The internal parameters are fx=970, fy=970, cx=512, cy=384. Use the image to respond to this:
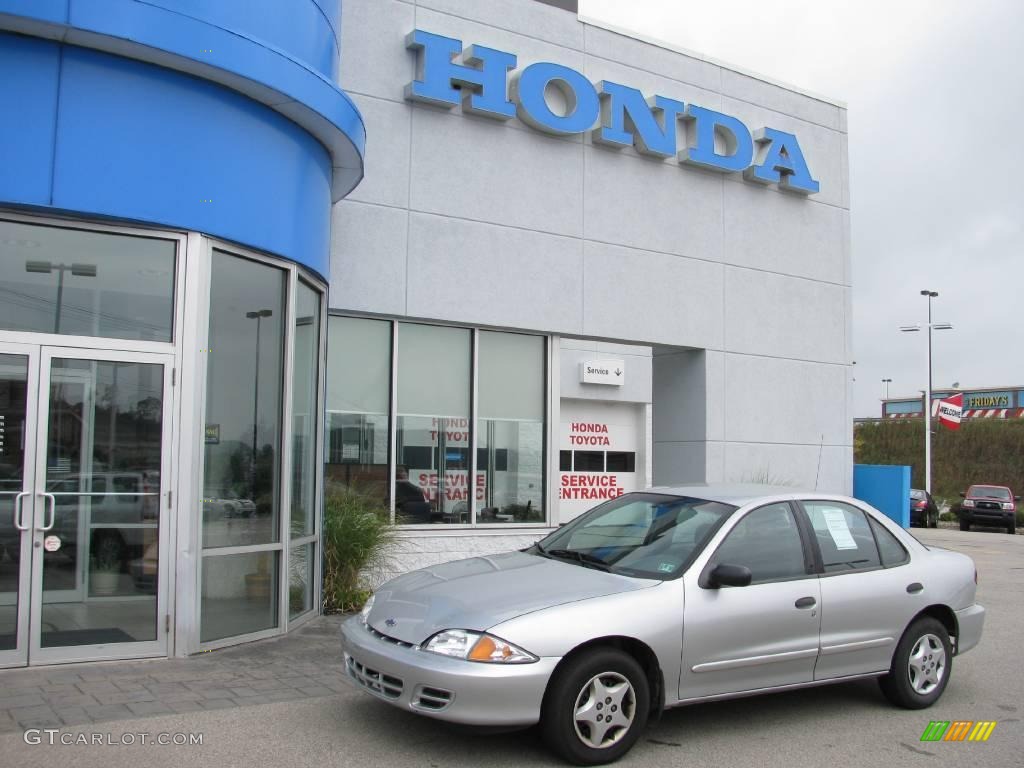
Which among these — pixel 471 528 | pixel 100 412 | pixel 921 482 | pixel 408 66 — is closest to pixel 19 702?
pixel 100 412

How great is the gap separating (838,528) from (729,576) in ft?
4.44

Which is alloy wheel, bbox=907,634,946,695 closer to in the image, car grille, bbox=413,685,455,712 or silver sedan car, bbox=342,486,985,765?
silver sedan car, bbox=342,486,985,765

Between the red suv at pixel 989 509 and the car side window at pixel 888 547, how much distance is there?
2801cm

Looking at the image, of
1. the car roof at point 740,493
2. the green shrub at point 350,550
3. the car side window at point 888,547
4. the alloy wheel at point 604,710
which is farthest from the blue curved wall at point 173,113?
the car side window at point 888,547

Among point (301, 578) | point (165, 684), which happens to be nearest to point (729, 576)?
point (165, 684)

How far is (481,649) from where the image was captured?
5066 millimetres

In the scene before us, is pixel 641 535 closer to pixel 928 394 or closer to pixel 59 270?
pixel 59 270

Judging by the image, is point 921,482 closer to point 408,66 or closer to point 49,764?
point 408,66

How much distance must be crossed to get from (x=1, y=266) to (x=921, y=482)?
52.0 meters

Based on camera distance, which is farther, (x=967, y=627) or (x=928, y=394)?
(x=928, y=394)

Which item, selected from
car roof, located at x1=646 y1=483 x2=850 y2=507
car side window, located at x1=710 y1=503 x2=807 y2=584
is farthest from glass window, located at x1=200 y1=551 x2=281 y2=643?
car side window, located at x1=710 y1=503 x2=807 y2=584

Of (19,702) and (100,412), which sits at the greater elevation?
(100,412)

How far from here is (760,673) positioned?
5883 millimetres

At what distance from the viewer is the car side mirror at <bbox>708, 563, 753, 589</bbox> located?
18.7ft
